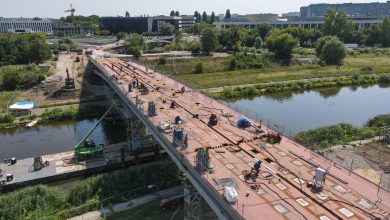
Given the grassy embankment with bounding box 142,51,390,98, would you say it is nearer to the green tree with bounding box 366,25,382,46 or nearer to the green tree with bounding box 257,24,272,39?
the green tree with bounding box 366,25,382,46

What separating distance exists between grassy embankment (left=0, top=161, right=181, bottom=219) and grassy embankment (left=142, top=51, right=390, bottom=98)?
4056cm

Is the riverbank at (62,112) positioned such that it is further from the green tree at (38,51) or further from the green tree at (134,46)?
the green tree at (134,46)

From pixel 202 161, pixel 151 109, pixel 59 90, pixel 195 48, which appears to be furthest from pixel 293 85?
pixel 202 161

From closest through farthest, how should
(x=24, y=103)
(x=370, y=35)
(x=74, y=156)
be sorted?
(x=74, y=156), (x=24, y=103), (x=370, y=35)

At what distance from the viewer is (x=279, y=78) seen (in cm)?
8962

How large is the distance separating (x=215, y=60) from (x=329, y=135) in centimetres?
6297

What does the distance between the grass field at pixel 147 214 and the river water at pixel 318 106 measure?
25.9 metres

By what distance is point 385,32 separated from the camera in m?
143

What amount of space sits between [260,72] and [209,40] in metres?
22.0

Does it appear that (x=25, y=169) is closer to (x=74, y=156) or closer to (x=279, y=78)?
(x=74, y=156)

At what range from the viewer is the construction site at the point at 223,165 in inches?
717

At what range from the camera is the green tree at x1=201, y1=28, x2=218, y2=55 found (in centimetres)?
10856

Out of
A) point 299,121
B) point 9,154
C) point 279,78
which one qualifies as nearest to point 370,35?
point 279,78

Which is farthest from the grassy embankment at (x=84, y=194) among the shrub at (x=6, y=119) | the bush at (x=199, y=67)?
the bush at (x=199, y=67)
